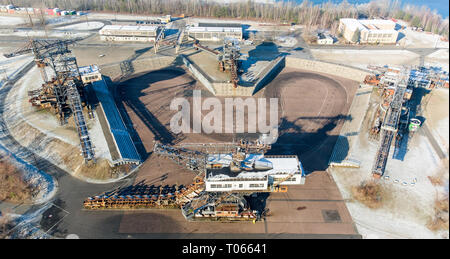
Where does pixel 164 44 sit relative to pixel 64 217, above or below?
above

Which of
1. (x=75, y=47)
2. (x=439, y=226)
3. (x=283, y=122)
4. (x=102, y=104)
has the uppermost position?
(x=75, y=47)

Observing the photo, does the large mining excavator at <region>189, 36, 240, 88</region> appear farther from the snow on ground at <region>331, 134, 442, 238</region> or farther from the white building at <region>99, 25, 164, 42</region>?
the white building at <region>99, 25, 164, 42</region>

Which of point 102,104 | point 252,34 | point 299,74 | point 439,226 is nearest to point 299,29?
point 252,34

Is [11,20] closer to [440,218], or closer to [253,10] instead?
[253,10]

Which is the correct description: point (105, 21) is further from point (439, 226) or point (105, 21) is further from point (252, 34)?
point (439, 226)

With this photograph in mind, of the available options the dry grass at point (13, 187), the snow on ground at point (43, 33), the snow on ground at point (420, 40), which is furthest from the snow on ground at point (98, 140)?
the snow on ground at point (420, 40)

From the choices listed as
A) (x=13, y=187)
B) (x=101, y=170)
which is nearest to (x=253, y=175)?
(x=101, y=170)
